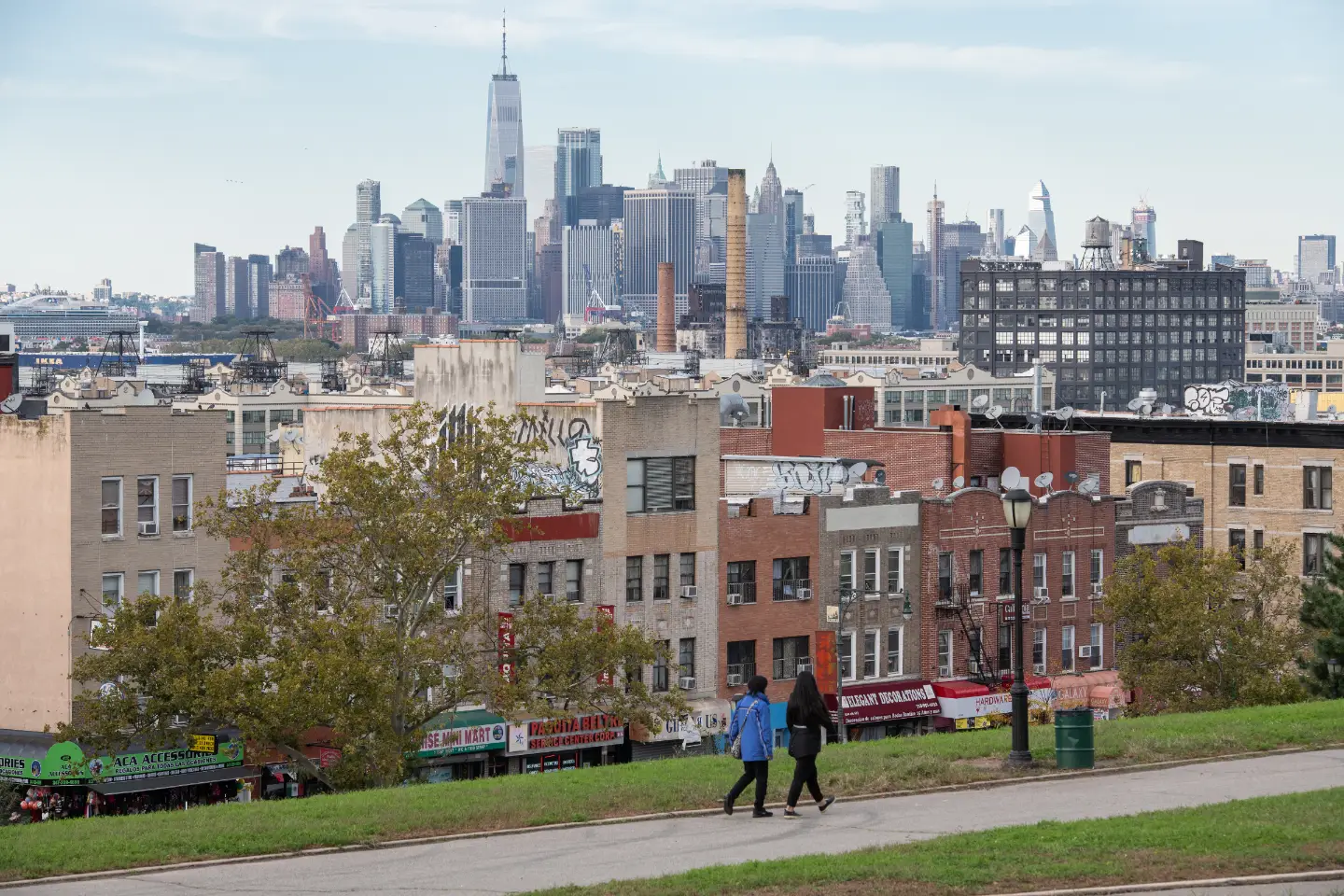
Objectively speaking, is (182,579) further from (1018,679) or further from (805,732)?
(805,732)

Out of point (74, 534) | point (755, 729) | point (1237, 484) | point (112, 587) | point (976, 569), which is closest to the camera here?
point (755, 729)

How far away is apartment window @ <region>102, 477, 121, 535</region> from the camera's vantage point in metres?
48.2

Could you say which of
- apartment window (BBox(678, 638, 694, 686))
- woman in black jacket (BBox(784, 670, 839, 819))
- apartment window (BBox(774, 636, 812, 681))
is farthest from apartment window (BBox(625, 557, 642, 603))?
woman in black jacket (BBox(784, 670, 839, 819))

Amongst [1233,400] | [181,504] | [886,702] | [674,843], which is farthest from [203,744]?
[1233,400]

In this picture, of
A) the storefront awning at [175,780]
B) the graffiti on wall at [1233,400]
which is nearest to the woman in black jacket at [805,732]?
the storefront awning at [175,780]

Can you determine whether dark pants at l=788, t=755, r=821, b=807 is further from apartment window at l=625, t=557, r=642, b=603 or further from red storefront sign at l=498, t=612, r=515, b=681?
apartment window at l=625, t=557, r=642, b=603

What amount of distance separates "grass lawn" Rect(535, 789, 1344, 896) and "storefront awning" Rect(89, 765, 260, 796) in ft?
91.4

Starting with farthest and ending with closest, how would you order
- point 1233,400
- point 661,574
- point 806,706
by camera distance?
point 1233,400 → point 661,574 → point 806,706

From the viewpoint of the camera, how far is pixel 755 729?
23.9m

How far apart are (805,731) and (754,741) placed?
582mm

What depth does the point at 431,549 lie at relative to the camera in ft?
134

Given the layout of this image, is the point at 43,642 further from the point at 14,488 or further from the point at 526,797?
the point at 526,797

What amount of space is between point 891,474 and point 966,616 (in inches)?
315

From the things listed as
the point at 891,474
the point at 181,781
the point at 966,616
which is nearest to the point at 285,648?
the point at 181,781
